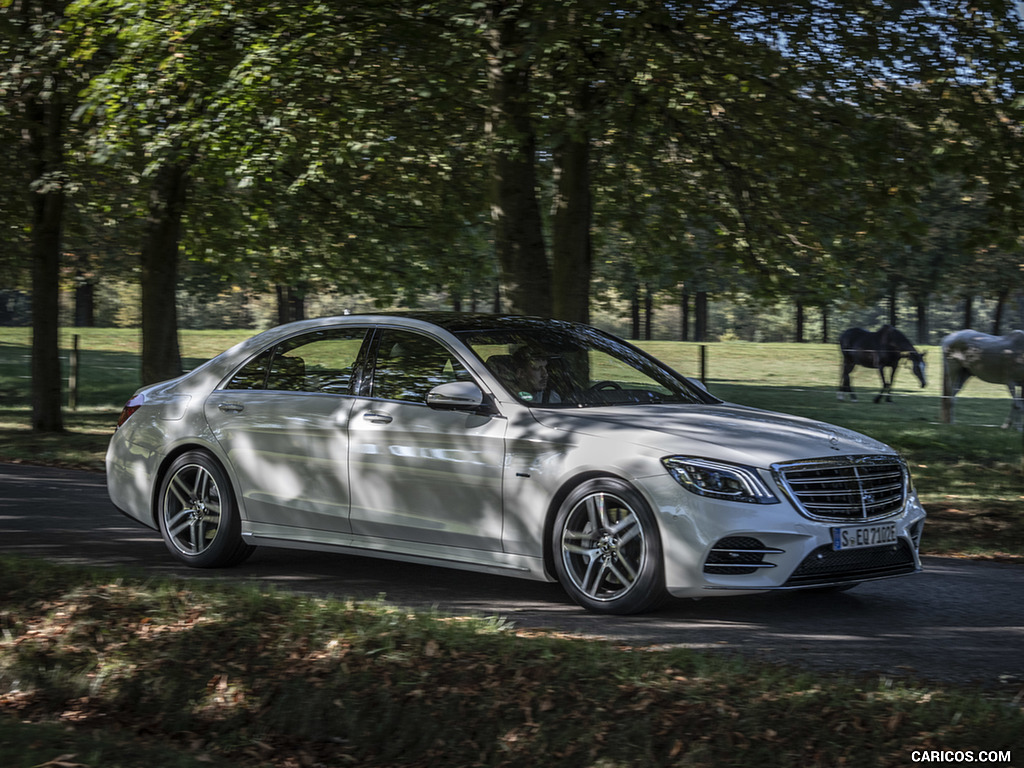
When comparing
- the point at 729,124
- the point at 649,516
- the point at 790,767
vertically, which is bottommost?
the point at 790,767

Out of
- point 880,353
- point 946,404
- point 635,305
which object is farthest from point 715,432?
point 635,305

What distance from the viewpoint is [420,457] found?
7664 millimetres

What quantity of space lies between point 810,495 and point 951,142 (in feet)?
23.5

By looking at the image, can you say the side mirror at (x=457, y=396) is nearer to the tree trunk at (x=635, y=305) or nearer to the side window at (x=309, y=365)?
the side window at (x=309, y=365)

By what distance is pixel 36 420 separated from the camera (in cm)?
2016

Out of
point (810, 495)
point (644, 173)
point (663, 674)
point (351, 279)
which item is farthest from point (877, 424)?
point (663, 674)

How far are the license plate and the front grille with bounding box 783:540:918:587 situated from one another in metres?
0.03

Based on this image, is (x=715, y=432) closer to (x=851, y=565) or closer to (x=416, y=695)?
(x=851, y=565)

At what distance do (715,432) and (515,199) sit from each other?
6817 mm

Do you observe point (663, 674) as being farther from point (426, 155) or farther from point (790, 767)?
point (426, 155)

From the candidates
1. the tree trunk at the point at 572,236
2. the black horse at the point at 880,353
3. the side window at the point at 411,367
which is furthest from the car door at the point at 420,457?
the black horse at the point at 880,353

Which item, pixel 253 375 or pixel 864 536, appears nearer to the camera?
pixel 864 536

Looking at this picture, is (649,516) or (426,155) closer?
(649,516)

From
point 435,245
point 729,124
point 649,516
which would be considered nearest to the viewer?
point 649,516
